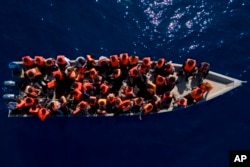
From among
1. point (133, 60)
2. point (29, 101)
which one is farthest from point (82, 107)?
point (133, 60)

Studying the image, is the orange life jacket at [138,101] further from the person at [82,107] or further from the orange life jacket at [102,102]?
the person at [82,107]

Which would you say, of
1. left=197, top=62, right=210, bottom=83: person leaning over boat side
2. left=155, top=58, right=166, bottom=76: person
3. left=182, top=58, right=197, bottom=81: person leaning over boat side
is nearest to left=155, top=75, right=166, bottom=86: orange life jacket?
left=155, top=58, right=166, bottom=76: person

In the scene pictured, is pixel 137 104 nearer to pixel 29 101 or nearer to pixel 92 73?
pixel 92 73

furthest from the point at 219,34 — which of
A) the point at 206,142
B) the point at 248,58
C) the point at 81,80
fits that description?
the point at 81,80

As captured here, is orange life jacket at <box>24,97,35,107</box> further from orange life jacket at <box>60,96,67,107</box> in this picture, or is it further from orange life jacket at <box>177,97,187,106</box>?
orange life jacket at <box>177,97,187,106</box>

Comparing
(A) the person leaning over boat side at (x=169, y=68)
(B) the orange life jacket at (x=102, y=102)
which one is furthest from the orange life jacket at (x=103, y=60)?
(A) the person leaning over boat side at (x=169, y=68)

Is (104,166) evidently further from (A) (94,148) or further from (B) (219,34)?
(B) (219,34)
